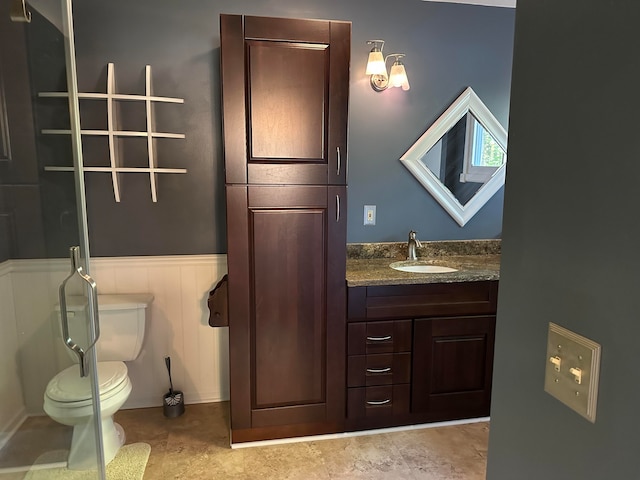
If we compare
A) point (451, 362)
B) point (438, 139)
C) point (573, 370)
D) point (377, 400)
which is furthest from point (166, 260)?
point (573, 370)

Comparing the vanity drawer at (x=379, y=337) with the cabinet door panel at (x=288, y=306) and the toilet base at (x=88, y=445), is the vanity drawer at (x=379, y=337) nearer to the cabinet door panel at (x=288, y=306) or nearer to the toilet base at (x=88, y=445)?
the cabinet door panel at (x=288, y=306)

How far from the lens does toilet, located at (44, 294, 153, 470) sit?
205cm

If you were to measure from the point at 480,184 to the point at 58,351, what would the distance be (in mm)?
2698

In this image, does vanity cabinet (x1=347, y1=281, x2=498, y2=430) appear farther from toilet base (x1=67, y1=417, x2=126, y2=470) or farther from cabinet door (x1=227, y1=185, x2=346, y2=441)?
toilet base (x1=67, y1=417, x2=126, y2=470)

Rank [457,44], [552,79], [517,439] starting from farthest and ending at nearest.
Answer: [457,44], [517,439], [552,79]

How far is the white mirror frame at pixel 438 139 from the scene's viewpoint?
9.51 ft

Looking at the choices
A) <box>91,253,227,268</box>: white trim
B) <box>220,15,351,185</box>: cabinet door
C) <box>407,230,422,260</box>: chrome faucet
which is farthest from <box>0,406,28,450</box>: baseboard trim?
<box>407,230,422,260</box>: chrome faucet

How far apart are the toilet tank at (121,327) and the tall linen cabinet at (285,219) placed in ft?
1.98

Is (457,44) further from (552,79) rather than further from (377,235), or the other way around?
(552,79)

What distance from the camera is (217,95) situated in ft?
8.68

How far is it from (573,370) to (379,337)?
177cm

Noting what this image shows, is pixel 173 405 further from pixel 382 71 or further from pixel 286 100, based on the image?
pixel 382 71

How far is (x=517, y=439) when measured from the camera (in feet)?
2.77

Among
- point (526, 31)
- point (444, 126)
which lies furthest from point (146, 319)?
point (526, 31)
